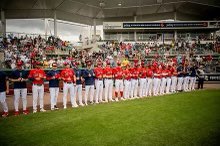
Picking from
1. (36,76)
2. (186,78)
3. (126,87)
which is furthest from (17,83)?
(186,78)

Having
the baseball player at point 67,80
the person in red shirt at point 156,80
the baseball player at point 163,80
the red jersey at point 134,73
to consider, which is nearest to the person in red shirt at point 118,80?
the red jersey at point 134,73

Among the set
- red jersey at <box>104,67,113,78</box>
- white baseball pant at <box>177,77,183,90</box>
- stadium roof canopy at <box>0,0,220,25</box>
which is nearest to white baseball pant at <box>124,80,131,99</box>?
red jersey at <box>104,67,113,78</box>

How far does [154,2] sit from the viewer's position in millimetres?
42219

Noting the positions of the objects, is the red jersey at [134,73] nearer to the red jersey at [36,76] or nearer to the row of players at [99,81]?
the row of players at [99,81]

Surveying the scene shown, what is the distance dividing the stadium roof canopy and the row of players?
25.1m

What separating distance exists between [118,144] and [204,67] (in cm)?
2427

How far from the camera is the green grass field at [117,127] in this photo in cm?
654

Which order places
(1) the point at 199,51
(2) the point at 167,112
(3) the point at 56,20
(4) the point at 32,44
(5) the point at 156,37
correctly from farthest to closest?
(5) the point at 156,37 → (3) the point at 56,20 → (1) the point at 199,51 → (4) the point at 32,44 → (2) the point at 167,112

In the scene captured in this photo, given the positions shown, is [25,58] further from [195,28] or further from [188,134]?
[195,28]

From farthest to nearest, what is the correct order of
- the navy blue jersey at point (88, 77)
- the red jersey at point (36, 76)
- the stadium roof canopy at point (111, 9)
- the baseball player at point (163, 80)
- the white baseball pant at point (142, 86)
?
the stadium roof canopy at point (111, 9), the baseball player at point (163, 80), the white baseball pant at point (142, 86), the navy blue jersey at point (88, 77), the red jersey at point (36, 76)

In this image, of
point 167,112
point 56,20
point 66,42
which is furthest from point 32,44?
point 167,112

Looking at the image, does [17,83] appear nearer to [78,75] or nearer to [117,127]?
[78,75]

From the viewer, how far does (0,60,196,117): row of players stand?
10695 mm

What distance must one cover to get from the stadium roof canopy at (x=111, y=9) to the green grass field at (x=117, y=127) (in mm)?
31312
